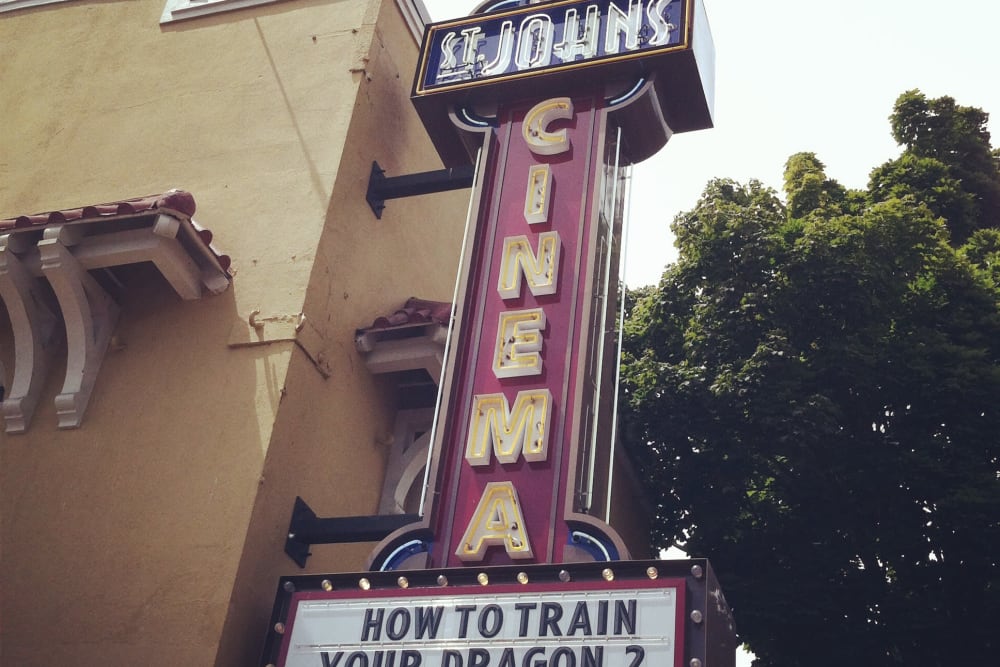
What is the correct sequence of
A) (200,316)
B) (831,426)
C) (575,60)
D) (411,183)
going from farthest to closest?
1. (831,426)
2. (411,183)
3. (575,60)
4. (200,316)

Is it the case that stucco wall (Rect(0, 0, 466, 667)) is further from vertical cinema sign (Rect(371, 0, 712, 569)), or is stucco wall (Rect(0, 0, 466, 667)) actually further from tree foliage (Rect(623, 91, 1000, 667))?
tree foliage (Rect(623, 91, 1000, 667))

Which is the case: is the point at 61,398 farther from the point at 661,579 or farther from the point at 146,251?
the point at 661,579

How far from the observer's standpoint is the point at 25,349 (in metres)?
9.31

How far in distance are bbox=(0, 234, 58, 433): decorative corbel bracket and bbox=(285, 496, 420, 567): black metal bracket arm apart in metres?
2.64

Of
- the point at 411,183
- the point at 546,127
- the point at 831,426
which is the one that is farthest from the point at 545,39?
the point at 831,426

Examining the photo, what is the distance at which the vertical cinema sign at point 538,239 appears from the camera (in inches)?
301

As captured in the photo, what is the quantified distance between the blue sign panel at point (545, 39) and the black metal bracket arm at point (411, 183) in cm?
83

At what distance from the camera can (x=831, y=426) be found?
42.8ft

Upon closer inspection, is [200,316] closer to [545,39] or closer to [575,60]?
[575,60]

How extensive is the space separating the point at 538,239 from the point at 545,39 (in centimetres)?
258

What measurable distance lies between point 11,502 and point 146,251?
2.32 m

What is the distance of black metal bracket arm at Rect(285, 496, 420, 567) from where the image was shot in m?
8.19

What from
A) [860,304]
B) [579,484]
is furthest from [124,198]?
[860,304]

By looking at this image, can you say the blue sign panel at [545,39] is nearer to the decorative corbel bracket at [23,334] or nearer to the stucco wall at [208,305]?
the stucco wall at [208,305]
